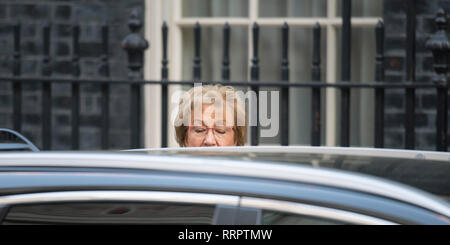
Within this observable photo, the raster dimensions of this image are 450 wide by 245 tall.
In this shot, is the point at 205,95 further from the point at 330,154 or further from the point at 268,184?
the point at 268,184

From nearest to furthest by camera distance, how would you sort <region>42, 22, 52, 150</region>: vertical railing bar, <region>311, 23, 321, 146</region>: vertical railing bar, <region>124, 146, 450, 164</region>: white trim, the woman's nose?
<region>124, 146, 450, 164</region>: white trim → the woman's nose → <region>311, 23, 321, 146</region>: vertical railing bar → <region>42, 22, 52, 150</region>: vertical railing bar

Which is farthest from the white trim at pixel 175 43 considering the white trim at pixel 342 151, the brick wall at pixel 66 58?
the white trim at pixel 342 151

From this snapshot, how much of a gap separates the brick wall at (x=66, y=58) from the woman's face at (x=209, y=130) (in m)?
2.61

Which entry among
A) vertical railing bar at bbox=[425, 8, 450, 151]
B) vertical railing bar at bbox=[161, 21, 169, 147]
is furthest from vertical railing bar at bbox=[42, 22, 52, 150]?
vertical railing bar at bbox=[425, 8, 450, 151]

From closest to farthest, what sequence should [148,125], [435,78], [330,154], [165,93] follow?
[330,154], [435,78], [165,93], [148,125]

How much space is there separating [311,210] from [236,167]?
7.6 inches

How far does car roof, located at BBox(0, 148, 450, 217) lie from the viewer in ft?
5.07

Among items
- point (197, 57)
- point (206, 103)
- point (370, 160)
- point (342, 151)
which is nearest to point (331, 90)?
point (197, 57)

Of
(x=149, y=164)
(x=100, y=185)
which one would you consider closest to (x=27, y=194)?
(x=100, y=185)

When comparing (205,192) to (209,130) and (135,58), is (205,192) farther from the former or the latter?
(135,58)

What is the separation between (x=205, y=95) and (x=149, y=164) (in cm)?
162

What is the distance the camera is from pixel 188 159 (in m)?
1.68

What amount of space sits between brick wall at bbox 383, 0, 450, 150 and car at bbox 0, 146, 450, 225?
364 centimetres

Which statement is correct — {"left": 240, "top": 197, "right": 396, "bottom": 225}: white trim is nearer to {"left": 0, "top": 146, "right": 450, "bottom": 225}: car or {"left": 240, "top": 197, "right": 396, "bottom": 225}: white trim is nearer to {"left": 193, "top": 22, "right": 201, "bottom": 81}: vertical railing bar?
{"left": 0, "top": 146, "right": 450, "bottom": 225}: car
